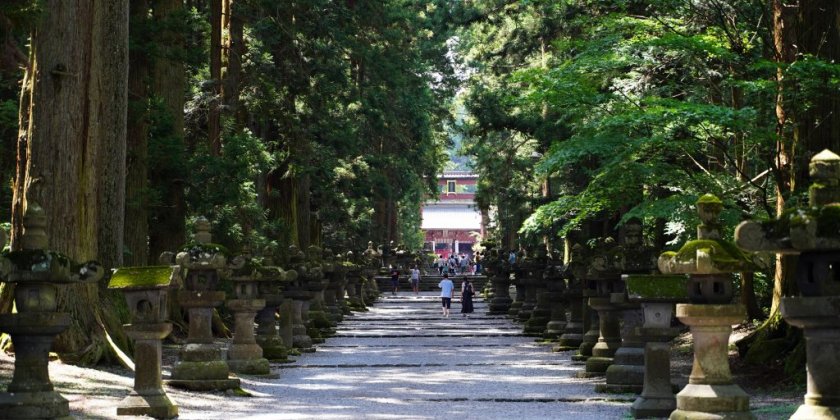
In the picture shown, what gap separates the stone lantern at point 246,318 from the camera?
1886 centimetres

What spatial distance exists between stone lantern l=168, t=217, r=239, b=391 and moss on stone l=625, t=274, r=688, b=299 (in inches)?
220

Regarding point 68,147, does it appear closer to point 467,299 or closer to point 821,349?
point 821,349

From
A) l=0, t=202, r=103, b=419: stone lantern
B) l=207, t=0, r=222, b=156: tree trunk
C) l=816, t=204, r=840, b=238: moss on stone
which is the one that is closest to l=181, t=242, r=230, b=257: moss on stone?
l=0, t=202, r=103, b=419: stone lantern

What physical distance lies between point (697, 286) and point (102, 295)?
32.8ft

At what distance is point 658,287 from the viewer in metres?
12.7

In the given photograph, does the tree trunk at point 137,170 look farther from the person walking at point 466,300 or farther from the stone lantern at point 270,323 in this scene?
the person walking at point 466,300

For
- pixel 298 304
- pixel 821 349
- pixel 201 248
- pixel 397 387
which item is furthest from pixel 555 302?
pixel 821 349

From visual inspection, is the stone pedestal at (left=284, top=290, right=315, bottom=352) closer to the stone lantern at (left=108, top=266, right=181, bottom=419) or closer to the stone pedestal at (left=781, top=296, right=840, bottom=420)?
the stone lantern at (left=108, top=266, right=181, bottom=419)

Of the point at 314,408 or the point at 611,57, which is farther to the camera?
the point at 611,57

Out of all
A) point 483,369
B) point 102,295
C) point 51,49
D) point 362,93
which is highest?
point 362,93

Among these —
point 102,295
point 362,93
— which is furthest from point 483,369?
point 362,93

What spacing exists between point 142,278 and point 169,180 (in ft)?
37.2

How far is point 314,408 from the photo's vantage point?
14523mm

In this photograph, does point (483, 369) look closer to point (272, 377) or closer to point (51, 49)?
point (272, 377)
